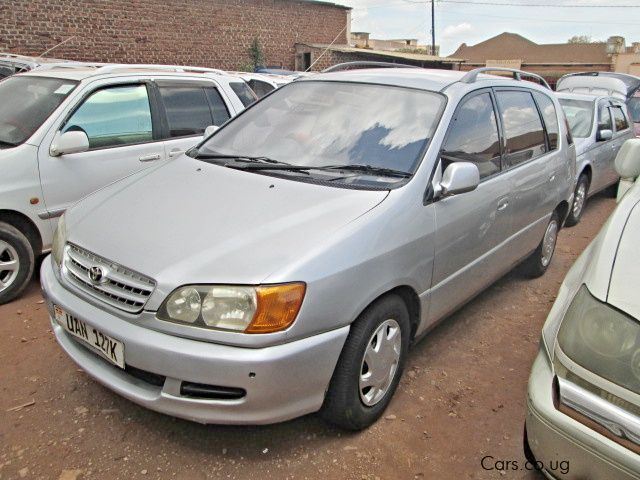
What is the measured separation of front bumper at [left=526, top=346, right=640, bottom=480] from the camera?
5.48ft

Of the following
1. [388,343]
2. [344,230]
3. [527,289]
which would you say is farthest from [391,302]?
[527,289]

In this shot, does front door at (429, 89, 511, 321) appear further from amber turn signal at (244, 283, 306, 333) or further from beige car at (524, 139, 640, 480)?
amber turn signal at (244, 283, 306, 333)

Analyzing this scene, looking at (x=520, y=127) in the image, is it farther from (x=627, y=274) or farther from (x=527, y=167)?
(x=627, y=274)

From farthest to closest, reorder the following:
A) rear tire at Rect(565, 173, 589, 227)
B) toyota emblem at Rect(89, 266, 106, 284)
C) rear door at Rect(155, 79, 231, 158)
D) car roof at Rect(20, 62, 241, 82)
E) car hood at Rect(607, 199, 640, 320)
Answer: rear tire at Rect(565, 173, 589, 227)
rear door at Rect(155, 79, 231, 158)
car roof at Rect(20, 62, 241, 82)
toyota emblem at Rect(89, 266, 106, 284)
car hood at Rect(607, 199, 640, 320)

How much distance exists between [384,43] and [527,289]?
132ft

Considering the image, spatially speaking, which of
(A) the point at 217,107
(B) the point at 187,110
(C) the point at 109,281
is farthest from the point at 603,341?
(A) the point at 217,107

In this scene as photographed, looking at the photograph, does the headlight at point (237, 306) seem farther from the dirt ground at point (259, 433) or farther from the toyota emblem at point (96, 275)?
the dirt ground at point (259, 433)

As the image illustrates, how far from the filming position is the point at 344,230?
2367 mm

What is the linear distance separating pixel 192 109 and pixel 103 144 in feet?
3.36

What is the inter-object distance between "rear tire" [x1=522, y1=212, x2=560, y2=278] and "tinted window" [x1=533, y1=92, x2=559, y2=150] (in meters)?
0.68

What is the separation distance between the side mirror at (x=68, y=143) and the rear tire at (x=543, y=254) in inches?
153

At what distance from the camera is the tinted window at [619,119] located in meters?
7.96

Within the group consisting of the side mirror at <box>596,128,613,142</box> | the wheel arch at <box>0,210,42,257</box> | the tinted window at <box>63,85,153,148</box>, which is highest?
the tinted window at <box>63,85,153,148</box>

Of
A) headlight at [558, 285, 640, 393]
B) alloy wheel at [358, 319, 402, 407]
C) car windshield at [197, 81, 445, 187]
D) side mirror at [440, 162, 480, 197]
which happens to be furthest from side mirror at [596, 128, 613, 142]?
headlight at [558, 285, 640, 393]
